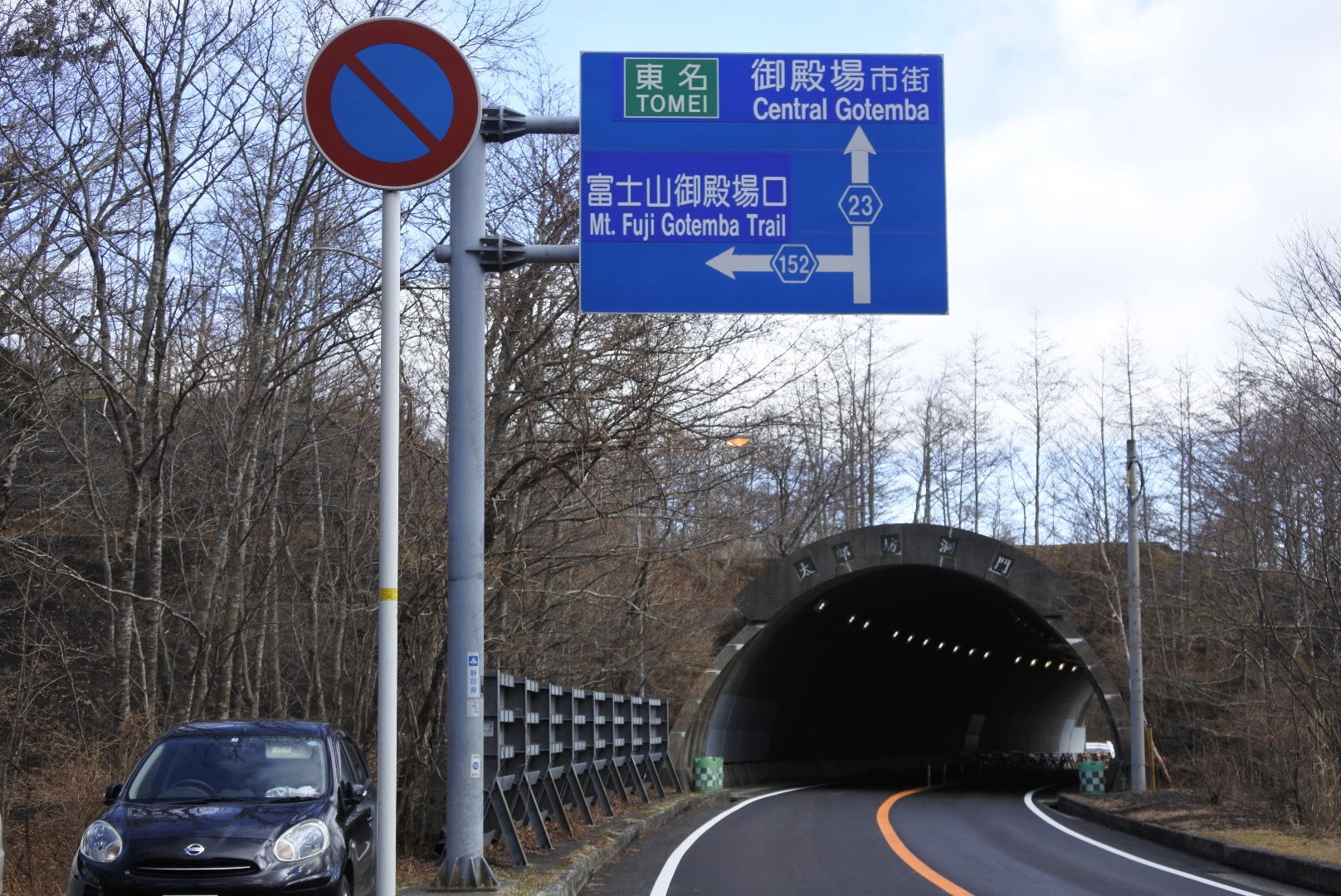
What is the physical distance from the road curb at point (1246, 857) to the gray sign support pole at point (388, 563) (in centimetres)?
961

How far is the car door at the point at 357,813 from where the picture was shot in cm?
894

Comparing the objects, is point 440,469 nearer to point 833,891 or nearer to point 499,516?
point 499,516

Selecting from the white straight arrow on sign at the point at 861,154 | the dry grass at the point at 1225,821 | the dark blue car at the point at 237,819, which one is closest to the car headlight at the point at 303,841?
the dark blue car at the point at 237,819

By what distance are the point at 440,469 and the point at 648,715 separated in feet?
31.0

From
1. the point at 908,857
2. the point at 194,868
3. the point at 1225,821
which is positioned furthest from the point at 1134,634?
the point at 194,868

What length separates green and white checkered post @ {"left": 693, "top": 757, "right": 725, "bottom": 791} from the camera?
91.9 feet

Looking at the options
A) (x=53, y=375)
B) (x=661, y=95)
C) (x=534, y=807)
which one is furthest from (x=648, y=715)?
(x=661, y=95)

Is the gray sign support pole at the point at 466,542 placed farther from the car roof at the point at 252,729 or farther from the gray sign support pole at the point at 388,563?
the gray sign support pole at the point at 388,563

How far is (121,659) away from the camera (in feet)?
49.0

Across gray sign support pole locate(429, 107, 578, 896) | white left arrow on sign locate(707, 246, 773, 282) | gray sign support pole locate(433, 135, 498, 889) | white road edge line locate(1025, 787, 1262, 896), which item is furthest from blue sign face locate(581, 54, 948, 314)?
white road edge line locate(1025, 787, 1262, 896)

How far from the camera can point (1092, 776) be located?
92.5 feet

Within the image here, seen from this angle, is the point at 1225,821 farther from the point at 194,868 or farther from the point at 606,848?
the point at 194,868

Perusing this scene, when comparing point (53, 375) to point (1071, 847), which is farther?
point (1071, 847)

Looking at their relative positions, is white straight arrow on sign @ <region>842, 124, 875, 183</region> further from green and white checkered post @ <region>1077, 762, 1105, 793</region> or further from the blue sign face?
green and white checkered post @ <region>1077, 762, 1105, 793</region>
